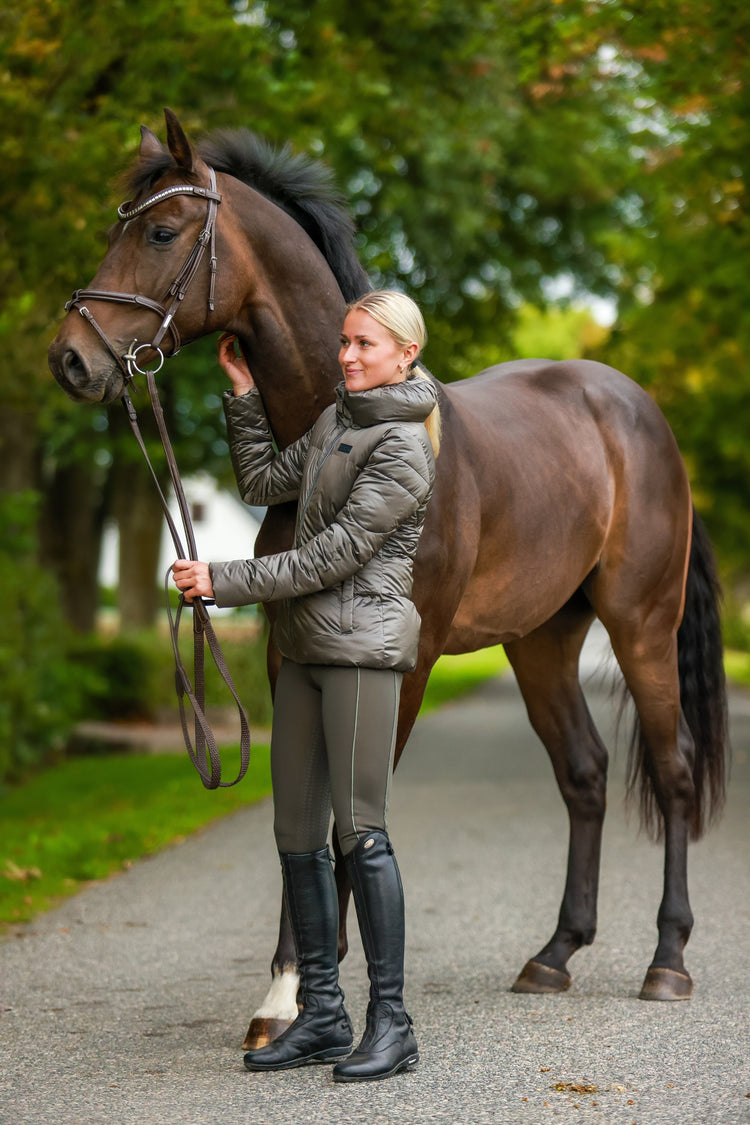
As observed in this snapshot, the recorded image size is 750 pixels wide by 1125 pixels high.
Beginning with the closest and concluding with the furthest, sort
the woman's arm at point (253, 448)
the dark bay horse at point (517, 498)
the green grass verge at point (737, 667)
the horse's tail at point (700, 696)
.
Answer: the dark bay horse at point (517, 498) → the woman's arm at point (253, 448) → the horse's tail at point (700, 696) → the green grass verge at point (737, 667)

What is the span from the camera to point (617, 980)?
5.19 metres

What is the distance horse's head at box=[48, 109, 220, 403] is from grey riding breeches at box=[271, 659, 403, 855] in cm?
101

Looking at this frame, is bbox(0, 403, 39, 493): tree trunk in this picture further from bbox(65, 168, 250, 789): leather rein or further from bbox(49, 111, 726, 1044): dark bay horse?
bbox(65, 168, 250, 789): leather rein

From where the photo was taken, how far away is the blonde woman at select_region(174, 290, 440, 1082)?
12.4ft

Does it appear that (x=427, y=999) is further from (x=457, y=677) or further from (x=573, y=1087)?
(x=457, y=677)

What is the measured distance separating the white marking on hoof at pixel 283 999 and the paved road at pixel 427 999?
169mm

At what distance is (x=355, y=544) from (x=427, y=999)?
1.96 m

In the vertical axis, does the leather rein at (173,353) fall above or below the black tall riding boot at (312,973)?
above

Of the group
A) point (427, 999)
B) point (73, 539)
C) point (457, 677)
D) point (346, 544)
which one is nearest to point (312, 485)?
point (346, 544)

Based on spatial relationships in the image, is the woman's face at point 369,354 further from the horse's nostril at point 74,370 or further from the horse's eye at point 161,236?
the horse's nostril at point 74,370

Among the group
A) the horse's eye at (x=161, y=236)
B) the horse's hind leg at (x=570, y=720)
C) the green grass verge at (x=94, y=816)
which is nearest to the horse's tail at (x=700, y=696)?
the horse's hind leg at (x=570, y=720)

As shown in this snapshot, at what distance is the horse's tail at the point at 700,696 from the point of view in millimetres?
5547

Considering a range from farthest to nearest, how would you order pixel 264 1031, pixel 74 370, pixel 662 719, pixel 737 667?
pixel 737 667 → pixel 662 719 → pixel 264 1031 → pixel 74 370

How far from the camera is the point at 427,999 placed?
4.87 metres
